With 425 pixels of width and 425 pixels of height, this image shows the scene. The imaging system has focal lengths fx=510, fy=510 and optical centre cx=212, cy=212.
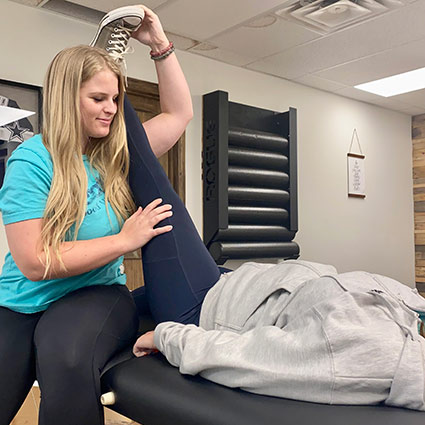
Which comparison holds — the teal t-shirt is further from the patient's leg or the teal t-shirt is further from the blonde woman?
the patient's leg

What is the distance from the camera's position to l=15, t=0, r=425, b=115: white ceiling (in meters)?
3.59

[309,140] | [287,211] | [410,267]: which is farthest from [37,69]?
[410,267]

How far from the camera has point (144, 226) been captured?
4.48 feet

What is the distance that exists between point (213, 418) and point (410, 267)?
6.16 meters

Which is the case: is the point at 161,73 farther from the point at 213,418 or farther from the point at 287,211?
the point at 287,211

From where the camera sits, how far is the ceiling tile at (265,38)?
3.98 m

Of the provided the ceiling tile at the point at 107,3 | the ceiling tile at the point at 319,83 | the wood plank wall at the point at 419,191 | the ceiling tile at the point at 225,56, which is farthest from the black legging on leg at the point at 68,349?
the wood plank wall at the point at 419,191

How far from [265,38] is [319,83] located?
1.36 metres

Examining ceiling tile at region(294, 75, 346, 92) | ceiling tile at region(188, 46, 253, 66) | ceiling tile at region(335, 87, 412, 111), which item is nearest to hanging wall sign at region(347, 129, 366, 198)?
ceiling tile at region(335, 87, 412, 111)

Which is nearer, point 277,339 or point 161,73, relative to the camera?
point 277,339

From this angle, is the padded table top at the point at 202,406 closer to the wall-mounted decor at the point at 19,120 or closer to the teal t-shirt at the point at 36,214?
the teal t-shirt at the point at 36,214

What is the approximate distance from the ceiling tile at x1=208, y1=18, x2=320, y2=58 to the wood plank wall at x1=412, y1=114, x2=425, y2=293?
117 inches

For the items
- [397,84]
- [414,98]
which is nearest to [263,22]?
[397,84]

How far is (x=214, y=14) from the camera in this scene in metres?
3.69
